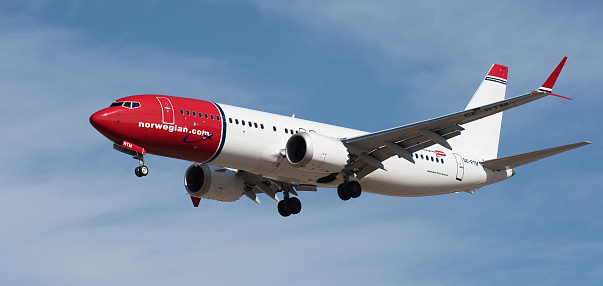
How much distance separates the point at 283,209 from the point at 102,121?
11.9 metres

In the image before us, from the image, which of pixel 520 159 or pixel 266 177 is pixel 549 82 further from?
pixel 266 177

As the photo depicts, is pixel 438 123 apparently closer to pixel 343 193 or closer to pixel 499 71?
pixel 343 193

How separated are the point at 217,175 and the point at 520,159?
15.1m

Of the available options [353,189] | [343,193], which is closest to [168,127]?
[343,193]

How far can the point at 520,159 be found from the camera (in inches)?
1764

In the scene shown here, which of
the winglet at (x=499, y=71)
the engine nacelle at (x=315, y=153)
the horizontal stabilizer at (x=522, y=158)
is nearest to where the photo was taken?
the engine nacelle at (x=315, y=153)

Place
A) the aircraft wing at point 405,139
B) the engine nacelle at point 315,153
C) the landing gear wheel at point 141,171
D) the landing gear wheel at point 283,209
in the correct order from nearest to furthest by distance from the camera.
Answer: the landing gear wheel at point 141,171 < the aircraft wing at point 405,139 < the engine nacelle at point 315,153 < the landing gear wheel at point 283,209

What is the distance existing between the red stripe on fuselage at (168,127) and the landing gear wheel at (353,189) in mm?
6746

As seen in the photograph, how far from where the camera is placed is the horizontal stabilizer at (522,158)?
40719 mm

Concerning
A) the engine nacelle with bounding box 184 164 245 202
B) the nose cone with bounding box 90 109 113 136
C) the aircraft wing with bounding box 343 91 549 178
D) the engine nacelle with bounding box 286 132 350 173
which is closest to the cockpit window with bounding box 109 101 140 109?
the nose cone with bounding box 90 109 113 136

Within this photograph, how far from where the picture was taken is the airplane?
38.1m

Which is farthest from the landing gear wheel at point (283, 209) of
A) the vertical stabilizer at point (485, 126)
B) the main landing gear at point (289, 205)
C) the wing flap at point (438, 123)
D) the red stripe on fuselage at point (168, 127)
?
the vertical stabilizer at point (485, 126)

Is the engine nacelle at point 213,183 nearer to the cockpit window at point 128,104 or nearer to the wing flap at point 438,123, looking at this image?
the wing flap at point 438,123

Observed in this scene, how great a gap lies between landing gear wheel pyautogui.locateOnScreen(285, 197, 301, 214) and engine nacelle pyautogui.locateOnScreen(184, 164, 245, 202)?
243 centimetres
